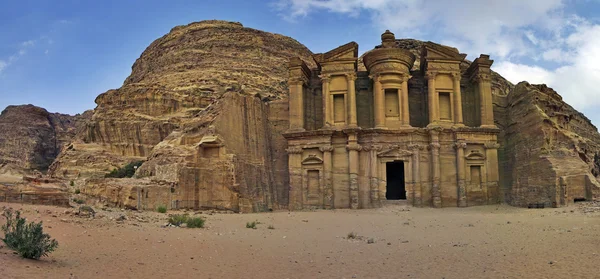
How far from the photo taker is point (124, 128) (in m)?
34.4

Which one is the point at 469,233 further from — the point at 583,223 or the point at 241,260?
the point at 241,260

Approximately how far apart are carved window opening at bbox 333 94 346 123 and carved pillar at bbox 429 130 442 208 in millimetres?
5624

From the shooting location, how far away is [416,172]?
1156 inches

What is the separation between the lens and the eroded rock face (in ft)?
182

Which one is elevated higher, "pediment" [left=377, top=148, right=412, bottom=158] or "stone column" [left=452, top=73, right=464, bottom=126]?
"stone column" [left=452, top=73, right=464, bottom=126]

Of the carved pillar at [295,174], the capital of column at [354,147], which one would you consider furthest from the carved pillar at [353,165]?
the carved pillar at [295,174]

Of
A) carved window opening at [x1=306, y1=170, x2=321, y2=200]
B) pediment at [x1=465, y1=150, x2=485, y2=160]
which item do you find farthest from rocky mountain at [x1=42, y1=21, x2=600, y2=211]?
carved window opening at [x1=306, y1=170, x2=321, y2=200]

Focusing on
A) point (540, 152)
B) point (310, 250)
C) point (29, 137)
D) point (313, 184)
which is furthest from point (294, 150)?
point (29, 137)

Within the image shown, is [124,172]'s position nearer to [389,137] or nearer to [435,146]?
[389,137]

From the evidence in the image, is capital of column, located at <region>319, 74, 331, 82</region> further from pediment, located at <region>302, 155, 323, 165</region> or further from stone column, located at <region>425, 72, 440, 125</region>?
stone column, located at <region>425, 72, 440, 125</region>

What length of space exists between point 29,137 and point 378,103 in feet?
148

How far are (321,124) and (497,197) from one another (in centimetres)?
1188

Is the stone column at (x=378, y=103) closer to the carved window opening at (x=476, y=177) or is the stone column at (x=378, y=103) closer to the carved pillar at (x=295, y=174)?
the carved pillar at (x=295, y=174)

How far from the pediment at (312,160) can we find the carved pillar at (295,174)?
14.2 inches
